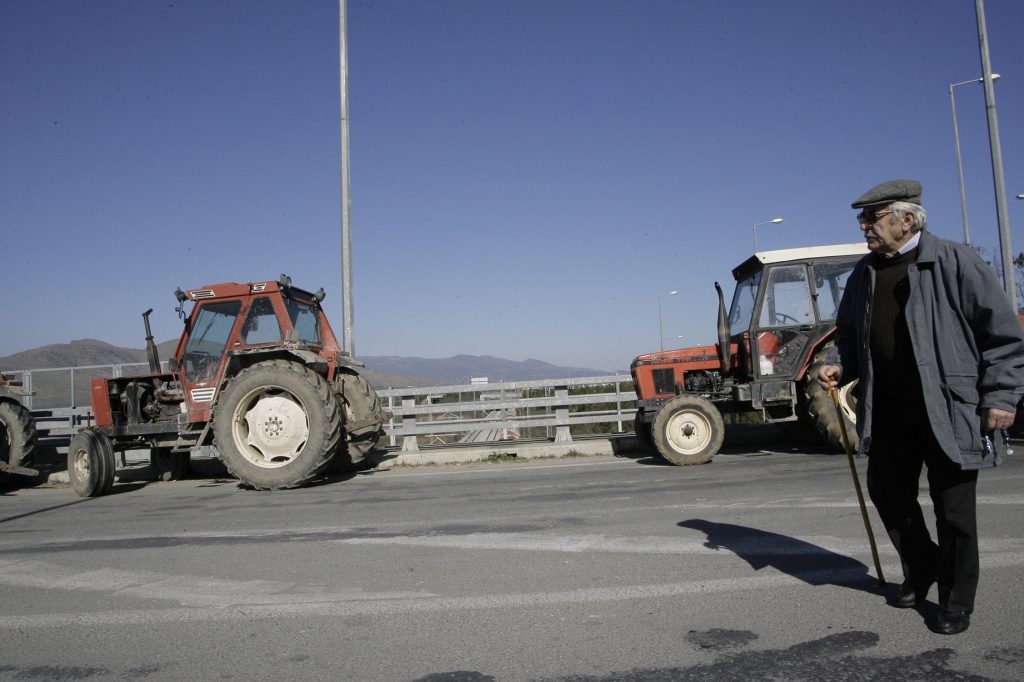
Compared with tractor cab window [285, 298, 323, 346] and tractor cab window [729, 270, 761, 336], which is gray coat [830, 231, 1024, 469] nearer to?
tractor cab window [729, 270, 761, 336]

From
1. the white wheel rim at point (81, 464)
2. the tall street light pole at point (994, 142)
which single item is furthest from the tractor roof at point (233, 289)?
the tall street light pole at point (994, 142)

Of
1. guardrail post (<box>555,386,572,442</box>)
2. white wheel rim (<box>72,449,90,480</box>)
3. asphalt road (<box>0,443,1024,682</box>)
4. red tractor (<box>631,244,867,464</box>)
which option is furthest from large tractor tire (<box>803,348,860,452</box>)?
white wheel rim (<box>72,449,90,480</box>)

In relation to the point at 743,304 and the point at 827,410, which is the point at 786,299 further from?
the point at 827,410

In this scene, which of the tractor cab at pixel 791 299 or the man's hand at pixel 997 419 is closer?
the man's hand at pixel 997 419

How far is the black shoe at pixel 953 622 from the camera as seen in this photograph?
115 inches

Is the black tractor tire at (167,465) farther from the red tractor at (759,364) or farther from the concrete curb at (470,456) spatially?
the red tractor at (759,364)

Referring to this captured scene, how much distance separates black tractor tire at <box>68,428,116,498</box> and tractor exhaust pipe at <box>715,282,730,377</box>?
7617 millimetres

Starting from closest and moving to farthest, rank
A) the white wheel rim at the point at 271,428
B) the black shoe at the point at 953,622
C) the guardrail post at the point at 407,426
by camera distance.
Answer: the black shoe at the point at 953,622 → the white wheel rim at the point at 271,428 → the guardrail post at the point at 407,426

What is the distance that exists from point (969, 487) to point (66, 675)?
3747mm

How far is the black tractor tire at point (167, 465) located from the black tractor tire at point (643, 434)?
20.7 ft

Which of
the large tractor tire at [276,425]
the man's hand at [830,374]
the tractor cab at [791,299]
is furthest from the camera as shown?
the tractor cab at [791,299]

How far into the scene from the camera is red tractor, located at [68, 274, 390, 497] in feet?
27.5

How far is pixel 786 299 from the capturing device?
30.8ft

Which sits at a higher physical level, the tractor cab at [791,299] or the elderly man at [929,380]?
the tractor cab at [791,299]
